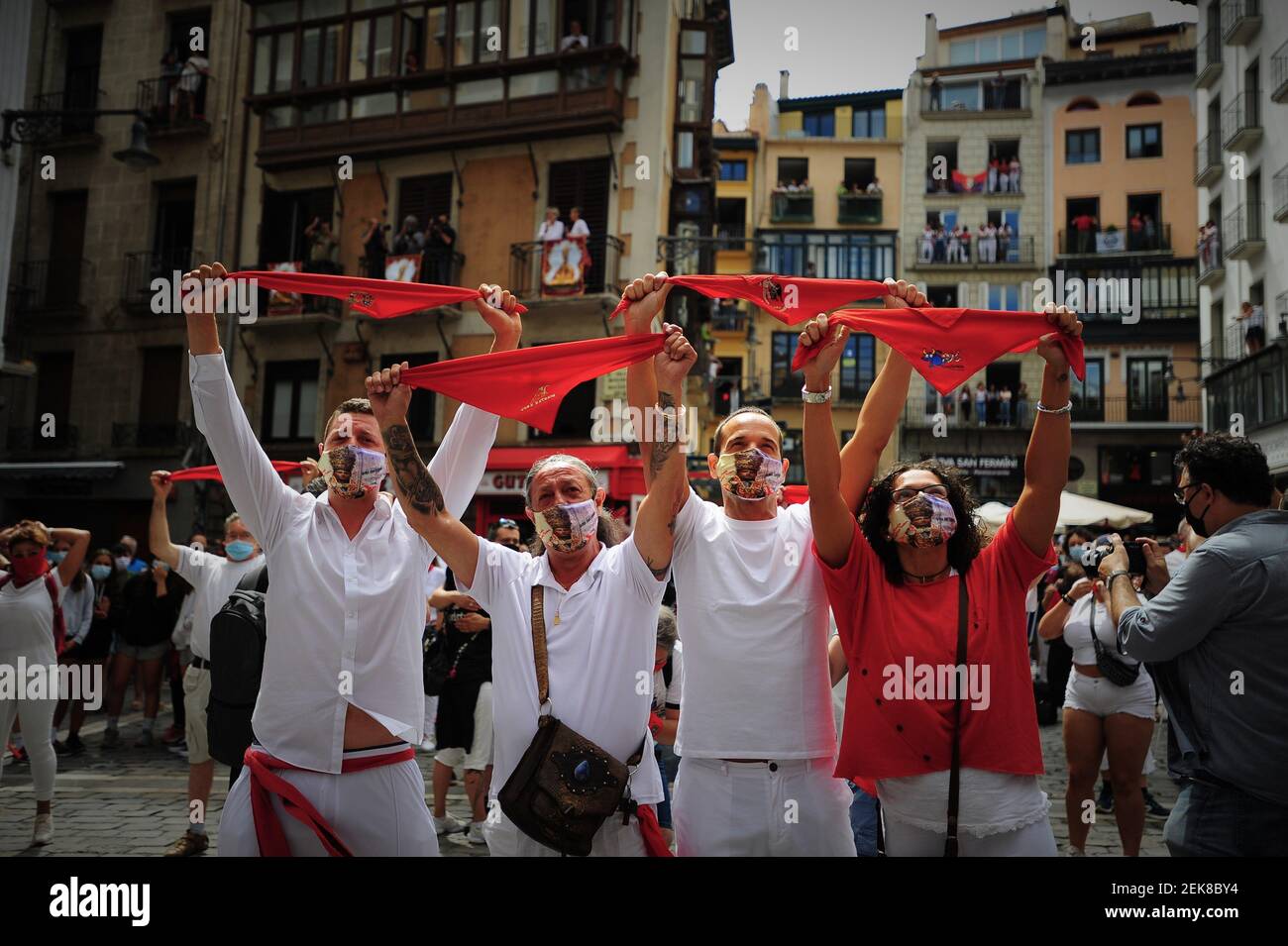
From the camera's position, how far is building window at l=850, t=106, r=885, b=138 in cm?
4019

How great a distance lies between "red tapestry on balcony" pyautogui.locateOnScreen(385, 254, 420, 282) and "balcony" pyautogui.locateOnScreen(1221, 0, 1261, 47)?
1954cm

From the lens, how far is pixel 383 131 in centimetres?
2194

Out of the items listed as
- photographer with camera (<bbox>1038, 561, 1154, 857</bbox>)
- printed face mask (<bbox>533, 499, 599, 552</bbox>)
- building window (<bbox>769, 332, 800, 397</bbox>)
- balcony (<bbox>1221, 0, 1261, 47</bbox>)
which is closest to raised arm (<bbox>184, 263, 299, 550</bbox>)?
printed face mask (<bbox>533, 499, 599, 552</bbox>)

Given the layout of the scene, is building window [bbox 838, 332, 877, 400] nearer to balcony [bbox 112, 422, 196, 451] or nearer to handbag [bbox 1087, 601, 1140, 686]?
balcony [bbox 112, 422, 196, 451]

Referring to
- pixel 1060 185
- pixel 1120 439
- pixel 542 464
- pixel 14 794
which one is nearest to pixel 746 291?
pixel 542 464

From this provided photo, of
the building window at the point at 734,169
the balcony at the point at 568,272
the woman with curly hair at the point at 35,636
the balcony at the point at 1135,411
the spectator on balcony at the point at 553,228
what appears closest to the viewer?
the woman with curly hair at the point at 35,636

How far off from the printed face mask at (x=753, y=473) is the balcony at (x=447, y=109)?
18354 millimetres

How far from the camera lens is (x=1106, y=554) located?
4.29 m

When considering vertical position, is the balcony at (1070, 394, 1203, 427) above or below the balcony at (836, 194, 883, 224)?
below

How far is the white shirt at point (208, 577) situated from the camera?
7.05 metres

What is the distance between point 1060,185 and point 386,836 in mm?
39917

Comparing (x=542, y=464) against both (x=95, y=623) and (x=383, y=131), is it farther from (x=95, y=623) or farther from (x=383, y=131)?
(x=383, y=131)

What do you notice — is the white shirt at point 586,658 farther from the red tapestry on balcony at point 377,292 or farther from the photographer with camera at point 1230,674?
the photographer with camera at point 1230,674

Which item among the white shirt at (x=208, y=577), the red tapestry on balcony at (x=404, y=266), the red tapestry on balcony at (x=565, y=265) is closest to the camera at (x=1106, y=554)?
the white shirt at (x=208, y=577)
